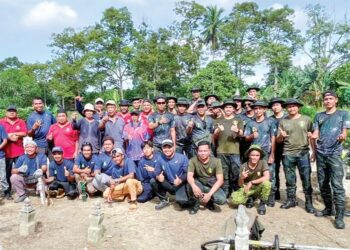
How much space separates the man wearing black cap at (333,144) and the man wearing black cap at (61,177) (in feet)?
15.4

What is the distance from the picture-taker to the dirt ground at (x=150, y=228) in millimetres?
5184

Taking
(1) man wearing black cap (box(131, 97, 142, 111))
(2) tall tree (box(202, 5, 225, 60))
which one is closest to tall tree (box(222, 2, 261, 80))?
(2) tall tree (box(202, 5, 225, 60))

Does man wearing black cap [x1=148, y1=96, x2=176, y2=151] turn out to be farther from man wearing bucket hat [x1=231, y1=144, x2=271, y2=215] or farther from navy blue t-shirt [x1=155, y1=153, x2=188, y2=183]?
man wearing bucket hat [x1=231, y1=144, x2=271, y2=215]

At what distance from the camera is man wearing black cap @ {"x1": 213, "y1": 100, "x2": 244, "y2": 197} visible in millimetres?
6770

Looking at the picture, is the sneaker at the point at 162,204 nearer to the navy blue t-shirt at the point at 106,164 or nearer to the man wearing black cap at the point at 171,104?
the navy blue t-shirt at the point at 106,164

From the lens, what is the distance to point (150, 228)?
5.73 m

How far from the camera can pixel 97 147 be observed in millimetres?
7648

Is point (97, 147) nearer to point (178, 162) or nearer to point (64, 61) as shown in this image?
point (178, 162)

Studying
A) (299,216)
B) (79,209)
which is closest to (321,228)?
(299,216)

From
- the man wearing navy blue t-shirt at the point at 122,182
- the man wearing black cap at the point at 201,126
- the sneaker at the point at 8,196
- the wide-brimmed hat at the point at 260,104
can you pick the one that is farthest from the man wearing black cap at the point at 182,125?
the sneaker at the point at 8,196

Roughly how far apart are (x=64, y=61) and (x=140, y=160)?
103ft

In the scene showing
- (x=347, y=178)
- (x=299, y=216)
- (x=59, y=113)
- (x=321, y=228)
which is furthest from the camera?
→ (x=347, y=178)

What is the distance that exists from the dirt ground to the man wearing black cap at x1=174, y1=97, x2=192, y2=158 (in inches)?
48.5

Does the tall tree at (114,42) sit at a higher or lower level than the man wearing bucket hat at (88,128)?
higher
